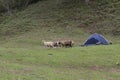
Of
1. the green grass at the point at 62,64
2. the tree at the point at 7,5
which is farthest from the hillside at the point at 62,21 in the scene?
the green grass at the point at 62,64

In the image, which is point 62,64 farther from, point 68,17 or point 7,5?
point 7,5

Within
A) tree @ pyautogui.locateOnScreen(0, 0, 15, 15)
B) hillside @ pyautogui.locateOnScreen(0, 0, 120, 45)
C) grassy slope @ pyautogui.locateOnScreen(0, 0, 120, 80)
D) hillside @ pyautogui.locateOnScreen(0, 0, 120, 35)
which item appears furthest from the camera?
tree @ pyautogui.locateOnScreen(0, 0, 15, 15)

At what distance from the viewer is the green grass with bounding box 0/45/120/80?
1942 centimetres

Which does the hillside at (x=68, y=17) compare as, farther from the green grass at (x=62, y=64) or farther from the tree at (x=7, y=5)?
the green grass at (x=62, y=64)

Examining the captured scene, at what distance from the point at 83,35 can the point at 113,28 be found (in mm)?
4020

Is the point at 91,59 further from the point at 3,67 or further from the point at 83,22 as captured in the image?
the point at 83,22

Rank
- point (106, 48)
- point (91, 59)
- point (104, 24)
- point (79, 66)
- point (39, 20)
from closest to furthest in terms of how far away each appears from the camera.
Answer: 1. point (79, 66)
2. point (91, 59)
3. point (106, 48)
4. point (104, 24)
5. point (39, 20)

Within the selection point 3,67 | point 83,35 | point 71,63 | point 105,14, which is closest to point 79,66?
point 71,63

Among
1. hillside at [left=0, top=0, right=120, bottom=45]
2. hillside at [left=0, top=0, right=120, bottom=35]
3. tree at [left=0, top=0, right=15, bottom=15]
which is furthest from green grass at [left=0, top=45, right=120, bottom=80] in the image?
tree at [left=0, top=0, right=15, bottom=15]

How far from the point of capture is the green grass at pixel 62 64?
63.7 ft

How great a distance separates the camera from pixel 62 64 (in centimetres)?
2336

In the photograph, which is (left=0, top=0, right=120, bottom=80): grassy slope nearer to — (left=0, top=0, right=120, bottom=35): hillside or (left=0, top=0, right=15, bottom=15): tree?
(left=0, top=0, right=120, bottom=35): hillside

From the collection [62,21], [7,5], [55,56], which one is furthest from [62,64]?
[7,5]

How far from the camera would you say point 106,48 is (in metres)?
28.7
